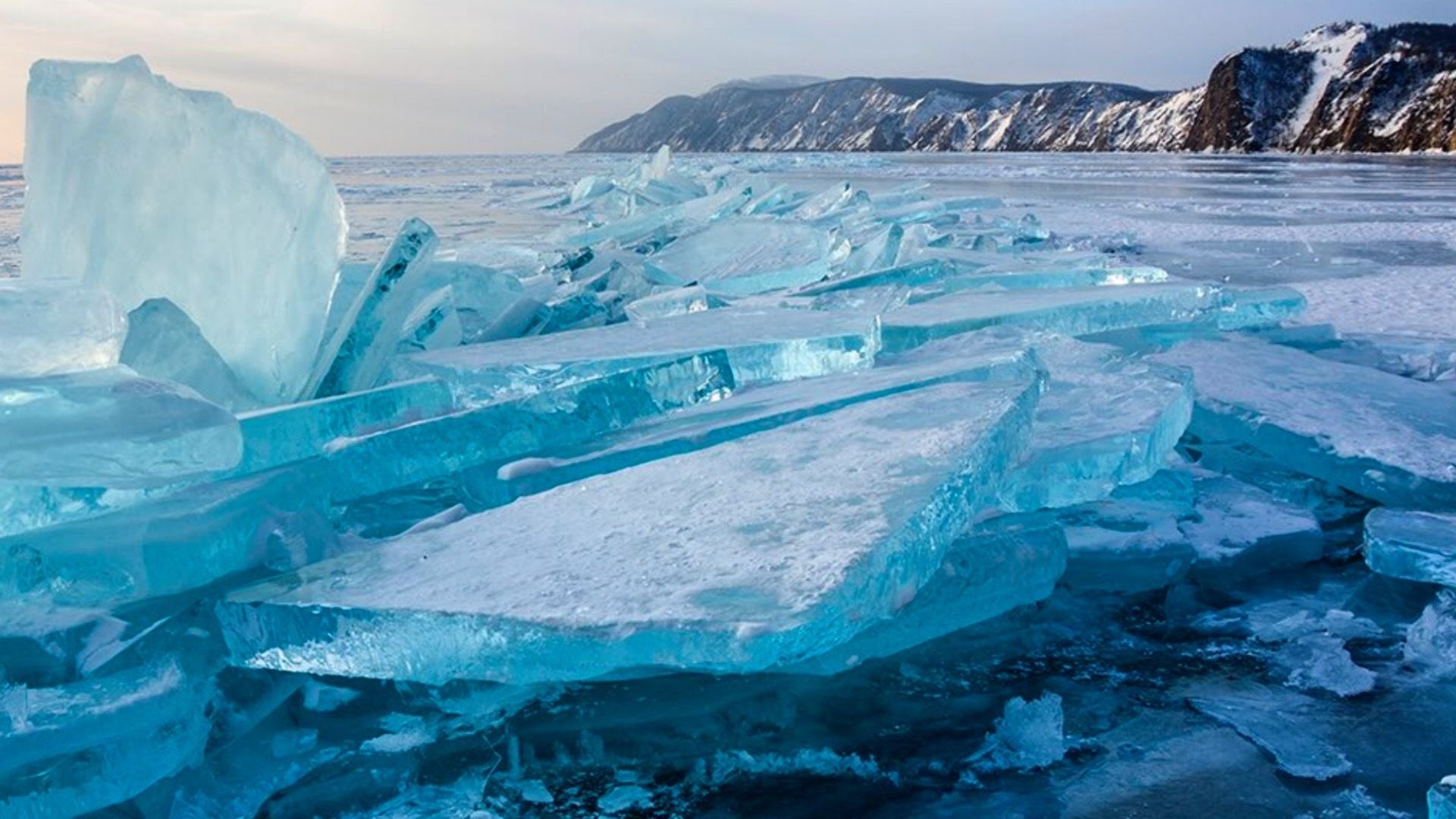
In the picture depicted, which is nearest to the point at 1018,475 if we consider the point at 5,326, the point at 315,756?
the point at 315,756

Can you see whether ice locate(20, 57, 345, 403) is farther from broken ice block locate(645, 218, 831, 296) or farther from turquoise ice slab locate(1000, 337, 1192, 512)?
broken ice block locate(645, 218, 831, 296)

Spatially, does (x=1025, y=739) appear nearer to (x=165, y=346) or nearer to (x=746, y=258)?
(x=165, y=346)

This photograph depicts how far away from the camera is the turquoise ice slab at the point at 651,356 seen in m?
2.15

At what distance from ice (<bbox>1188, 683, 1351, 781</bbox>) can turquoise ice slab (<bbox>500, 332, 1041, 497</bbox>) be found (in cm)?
67

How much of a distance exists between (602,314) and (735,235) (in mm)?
1333

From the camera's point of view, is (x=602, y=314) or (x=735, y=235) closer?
(x=602, y=314)

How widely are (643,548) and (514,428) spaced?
0.69 meters

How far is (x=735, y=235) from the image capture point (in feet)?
14.9

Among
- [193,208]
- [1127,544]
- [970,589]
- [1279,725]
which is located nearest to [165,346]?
[193,208]

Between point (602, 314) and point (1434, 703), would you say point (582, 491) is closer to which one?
point (1434, 703)

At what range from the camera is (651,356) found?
85.7 inches

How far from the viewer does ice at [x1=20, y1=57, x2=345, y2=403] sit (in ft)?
6.53

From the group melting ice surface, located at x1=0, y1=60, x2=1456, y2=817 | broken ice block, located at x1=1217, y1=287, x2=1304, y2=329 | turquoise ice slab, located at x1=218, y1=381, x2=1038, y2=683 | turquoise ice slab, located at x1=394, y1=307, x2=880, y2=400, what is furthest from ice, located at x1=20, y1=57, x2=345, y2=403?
broken ice block, located at x1=1217, y1=287, x2=1304, y2=329

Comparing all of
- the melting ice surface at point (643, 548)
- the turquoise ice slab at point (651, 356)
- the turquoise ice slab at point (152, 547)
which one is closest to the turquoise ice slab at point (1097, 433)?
the melting ice surface at point (643, 548)
